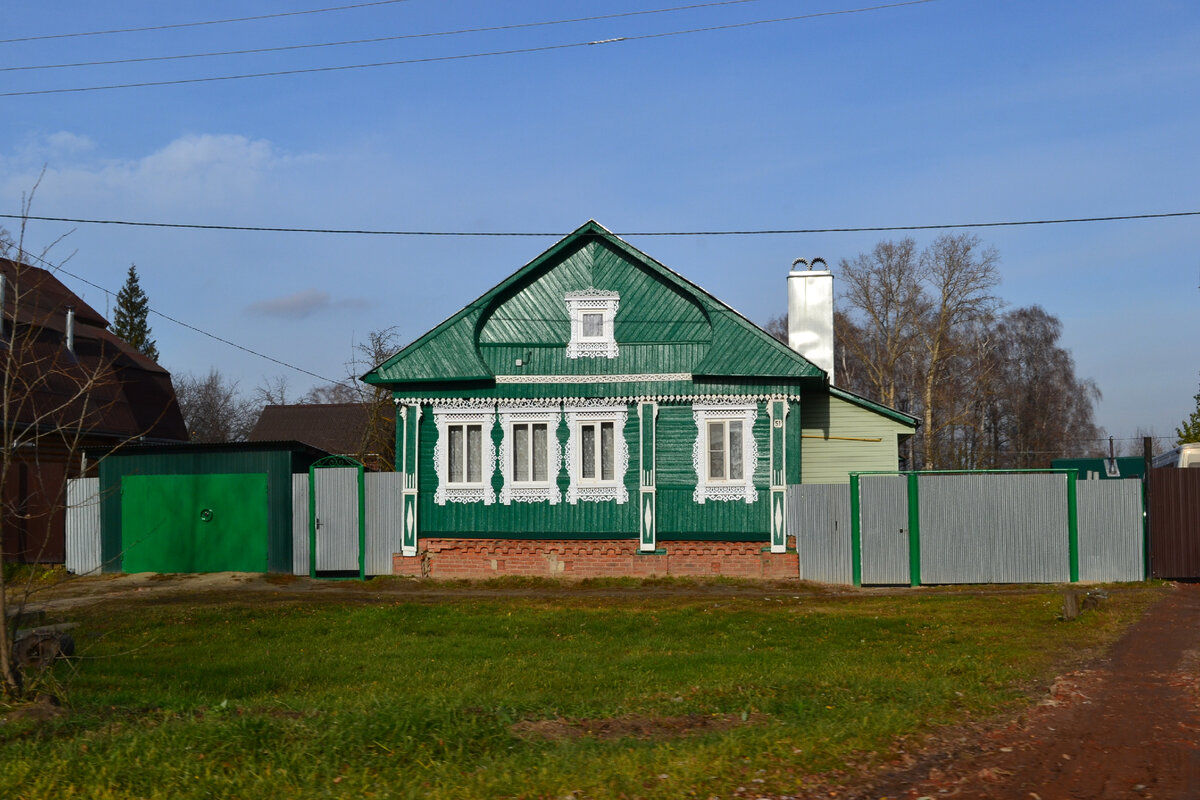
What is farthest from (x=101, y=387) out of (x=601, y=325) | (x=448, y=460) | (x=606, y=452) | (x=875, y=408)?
(x=875, y=408)

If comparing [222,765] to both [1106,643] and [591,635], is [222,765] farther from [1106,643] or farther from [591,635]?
[1106,643]

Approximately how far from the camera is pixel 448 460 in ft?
75.4

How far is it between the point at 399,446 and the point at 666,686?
43.0 feet

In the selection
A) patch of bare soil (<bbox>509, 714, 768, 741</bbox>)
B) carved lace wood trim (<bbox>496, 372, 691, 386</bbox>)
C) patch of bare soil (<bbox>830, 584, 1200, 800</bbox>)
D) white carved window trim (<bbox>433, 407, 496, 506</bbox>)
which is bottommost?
patch of bare soil (<bbox>830, 584, 1200, 800</bbox>)

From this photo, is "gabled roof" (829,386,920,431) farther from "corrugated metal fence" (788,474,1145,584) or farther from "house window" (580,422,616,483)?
"house window" (580,422,616,483)

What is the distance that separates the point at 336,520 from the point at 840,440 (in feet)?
35.6

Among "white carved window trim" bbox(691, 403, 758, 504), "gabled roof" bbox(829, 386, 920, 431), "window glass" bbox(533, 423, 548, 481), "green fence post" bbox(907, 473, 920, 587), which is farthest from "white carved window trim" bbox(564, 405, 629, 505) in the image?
"green fence post" bbox(907, 473, 920, 587)

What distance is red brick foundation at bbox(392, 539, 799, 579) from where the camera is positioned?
71.9 feet

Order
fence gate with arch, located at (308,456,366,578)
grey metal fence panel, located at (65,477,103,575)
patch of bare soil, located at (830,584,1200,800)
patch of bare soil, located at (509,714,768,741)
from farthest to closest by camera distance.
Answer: grey metal fence panel, located at (65,477,103,575), fence gate with arch, located at (308,456,366,578), patch of bare soil, located at (509,714,768,741), patch of bare soil, located at (830,584,1200,800)

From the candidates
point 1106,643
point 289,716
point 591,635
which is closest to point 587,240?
point 591,635

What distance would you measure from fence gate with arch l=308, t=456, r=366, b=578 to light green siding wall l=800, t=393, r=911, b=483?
9.50 meters

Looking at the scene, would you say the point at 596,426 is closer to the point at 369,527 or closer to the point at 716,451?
the point at 716,451

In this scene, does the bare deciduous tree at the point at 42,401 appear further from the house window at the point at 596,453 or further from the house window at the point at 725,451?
the house window at the point at 725,451

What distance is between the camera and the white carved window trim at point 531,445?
22578 mm
